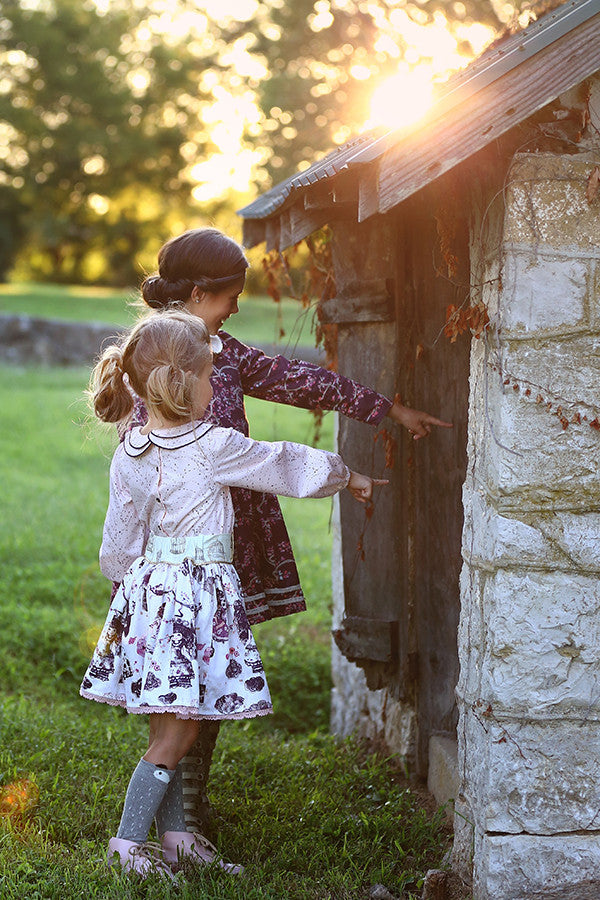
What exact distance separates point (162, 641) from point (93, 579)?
12.5ft

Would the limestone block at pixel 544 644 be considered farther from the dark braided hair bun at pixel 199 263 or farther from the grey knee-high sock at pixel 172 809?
the dark braided hair bun at pixel 199 263

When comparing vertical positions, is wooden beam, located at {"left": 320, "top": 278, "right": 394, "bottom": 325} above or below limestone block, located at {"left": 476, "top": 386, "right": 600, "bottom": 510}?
above

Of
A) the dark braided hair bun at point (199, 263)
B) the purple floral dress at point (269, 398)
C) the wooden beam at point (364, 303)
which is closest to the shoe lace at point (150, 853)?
the purple floral dress at point (269, 398)

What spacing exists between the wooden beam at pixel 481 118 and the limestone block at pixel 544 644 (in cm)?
110

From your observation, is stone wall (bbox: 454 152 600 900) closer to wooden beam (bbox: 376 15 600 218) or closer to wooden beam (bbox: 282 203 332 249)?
wooden beam (bbox: 376 15 600 218)

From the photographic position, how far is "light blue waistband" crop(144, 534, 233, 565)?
3.05m

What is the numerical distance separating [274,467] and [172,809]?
44.7 inches

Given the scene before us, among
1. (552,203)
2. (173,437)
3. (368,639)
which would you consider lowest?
(368,639)

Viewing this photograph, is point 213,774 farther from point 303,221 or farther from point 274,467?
point 303,221

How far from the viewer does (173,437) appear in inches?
120

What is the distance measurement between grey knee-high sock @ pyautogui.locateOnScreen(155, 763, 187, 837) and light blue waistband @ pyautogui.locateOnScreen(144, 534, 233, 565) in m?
0.70

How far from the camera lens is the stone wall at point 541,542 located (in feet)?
9.11

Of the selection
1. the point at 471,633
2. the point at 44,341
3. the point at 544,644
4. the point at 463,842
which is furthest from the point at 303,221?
the point at 44,341

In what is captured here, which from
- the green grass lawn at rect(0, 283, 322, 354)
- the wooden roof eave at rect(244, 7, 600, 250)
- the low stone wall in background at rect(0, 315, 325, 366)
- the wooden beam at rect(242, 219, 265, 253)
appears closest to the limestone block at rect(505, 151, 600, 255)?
the wooden roof eave at rect(244, 7, 600, 250)
